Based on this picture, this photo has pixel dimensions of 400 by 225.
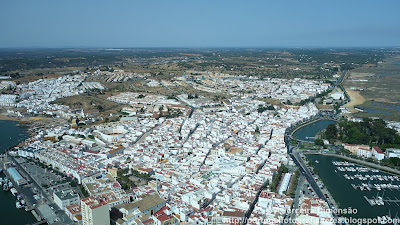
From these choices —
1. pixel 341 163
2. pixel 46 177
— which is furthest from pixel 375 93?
pixel 46 177

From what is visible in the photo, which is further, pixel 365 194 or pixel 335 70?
pixel 335 70

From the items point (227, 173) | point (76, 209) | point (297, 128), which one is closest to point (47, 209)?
point (76, 209)

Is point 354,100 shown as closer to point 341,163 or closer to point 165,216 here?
point 341,163

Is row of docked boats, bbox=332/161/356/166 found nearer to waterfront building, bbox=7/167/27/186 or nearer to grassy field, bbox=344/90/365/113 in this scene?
grassy field, bbox=344/90/365/113

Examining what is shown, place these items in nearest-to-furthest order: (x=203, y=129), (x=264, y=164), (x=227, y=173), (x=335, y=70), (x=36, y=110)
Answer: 1. (x=227, y=173)
2. (x=264, y=164)
3. (x=203, y=129)
4. (x=36, y=110)
5. (x=335, y=70)

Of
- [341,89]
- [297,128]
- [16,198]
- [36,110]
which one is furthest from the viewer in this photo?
[341,89]

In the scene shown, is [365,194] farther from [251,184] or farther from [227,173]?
[227,173]
